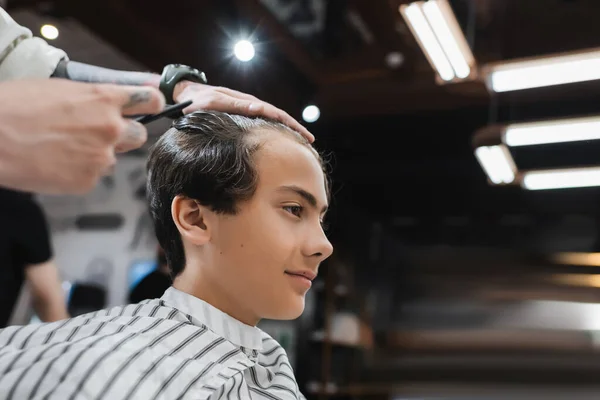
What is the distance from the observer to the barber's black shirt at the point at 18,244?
118cm

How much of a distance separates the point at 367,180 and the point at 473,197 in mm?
1512

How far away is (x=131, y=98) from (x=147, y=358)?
1.14 ft

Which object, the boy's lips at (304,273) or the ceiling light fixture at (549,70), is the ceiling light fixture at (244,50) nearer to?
the boy's lips at (304,273)

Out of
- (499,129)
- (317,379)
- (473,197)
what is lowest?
(317,379)

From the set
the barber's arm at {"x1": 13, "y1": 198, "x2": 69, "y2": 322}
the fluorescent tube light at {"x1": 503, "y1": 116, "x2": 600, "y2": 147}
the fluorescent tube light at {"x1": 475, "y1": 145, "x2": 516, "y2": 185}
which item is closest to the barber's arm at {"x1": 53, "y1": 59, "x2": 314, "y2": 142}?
the barber's arm at {"x1": 13, "y1": 198, "x2": 69, "y2": 322}

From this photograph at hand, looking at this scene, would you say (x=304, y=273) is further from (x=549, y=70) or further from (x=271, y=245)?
(x=549, y=70)

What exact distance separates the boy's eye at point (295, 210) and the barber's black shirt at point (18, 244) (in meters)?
0.53

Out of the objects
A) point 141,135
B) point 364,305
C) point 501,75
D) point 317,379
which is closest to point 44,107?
point 141,135

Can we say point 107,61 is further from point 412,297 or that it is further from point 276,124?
point 412,297

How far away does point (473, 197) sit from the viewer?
5043mm

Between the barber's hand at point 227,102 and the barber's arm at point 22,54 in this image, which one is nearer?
the barber's arm at point 22,54

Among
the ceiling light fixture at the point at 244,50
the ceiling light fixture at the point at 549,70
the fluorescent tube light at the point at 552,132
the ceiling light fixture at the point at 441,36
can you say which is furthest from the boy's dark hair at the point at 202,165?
the fluorescent tube light at the point at 552,132

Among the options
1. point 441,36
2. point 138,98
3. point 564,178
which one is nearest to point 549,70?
point 441,36

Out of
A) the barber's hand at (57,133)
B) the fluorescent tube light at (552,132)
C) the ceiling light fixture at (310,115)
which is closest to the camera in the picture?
the barber's hand at (57,133)
